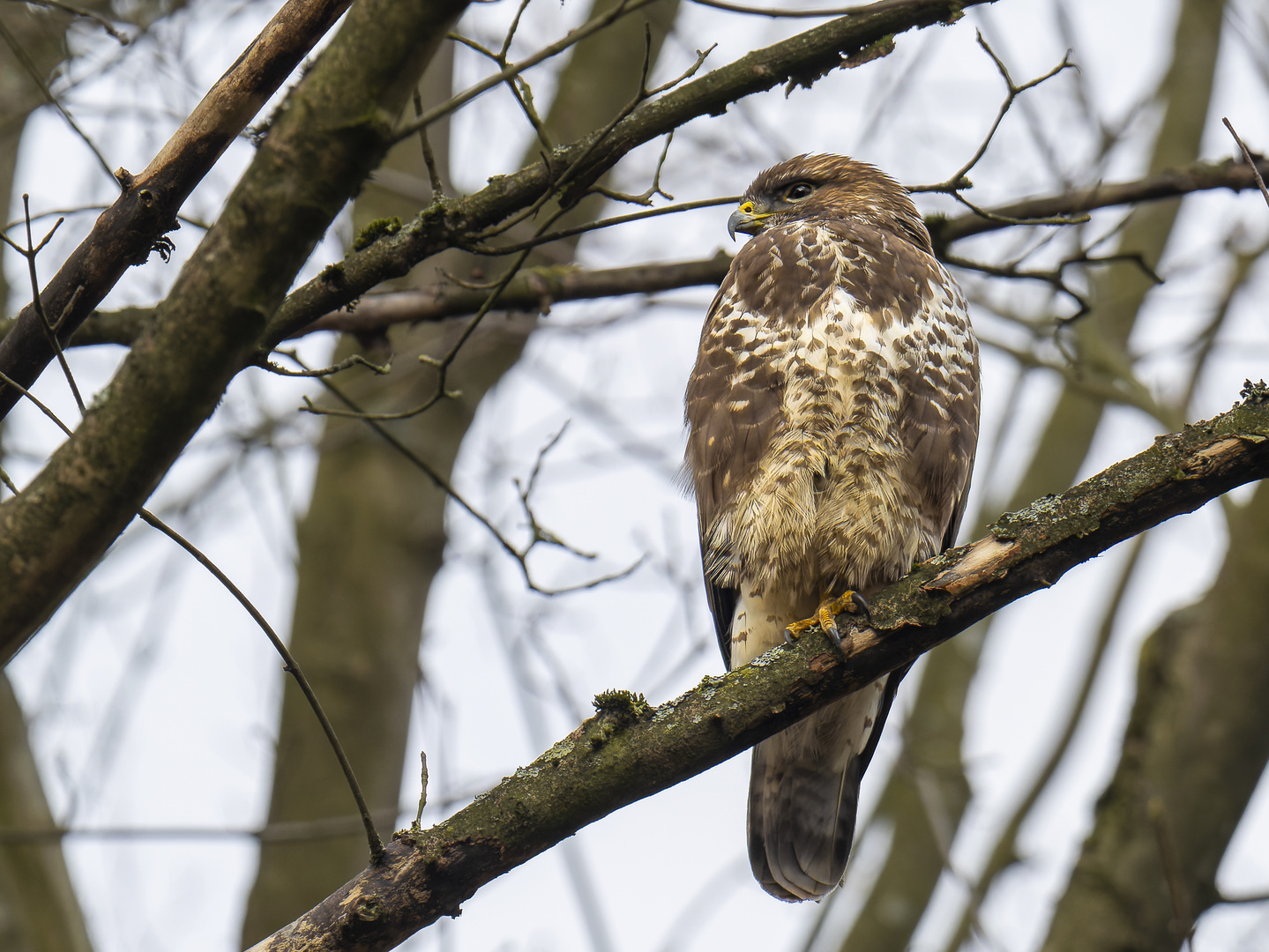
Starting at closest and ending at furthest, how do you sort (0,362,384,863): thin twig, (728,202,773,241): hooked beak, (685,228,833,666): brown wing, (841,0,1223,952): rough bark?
(0,362,384,863): thin twig
(685,228,833,666): brown wing
(728,202,773,241): hooked beak
(841,0,1223,952): rough bark

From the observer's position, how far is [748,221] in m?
4.27

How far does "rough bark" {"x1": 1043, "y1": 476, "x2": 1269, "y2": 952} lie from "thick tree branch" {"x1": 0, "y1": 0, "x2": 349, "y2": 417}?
365 cm

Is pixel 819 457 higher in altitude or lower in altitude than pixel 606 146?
lower

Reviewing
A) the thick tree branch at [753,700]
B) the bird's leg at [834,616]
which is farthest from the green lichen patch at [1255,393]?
the bird's leg at [834,616]

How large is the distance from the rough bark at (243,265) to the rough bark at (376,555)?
3080 millimetres

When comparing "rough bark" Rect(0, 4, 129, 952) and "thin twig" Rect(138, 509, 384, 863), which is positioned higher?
"rough bark" Rect(0, 4, 129, 952)

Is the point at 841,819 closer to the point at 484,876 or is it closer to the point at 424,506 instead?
the point at 484,876

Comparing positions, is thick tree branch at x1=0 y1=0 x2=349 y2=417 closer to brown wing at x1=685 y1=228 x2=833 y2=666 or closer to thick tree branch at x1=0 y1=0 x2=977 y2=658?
thick tree branch at x1=0 y1=0 x2=977 y2=658

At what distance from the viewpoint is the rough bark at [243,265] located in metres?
1.58

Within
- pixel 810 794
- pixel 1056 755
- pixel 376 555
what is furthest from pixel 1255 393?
pixel 1056 755

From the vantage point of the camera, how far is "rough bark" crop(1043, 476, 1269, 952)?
4.15 m

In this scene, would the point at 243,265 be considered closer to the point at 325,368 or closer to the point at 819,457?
the point at 325,368

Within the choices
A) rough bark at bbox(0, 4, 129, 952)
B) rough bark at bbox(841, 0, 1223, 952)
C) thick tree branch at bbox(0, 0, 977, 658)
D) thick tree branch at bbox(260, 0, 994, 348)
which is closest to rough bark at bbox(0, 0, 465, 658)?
thick tree branch at bbox(0, 0, 977, 658)

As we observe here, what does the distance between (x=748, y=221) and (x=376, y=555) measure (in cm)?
226
